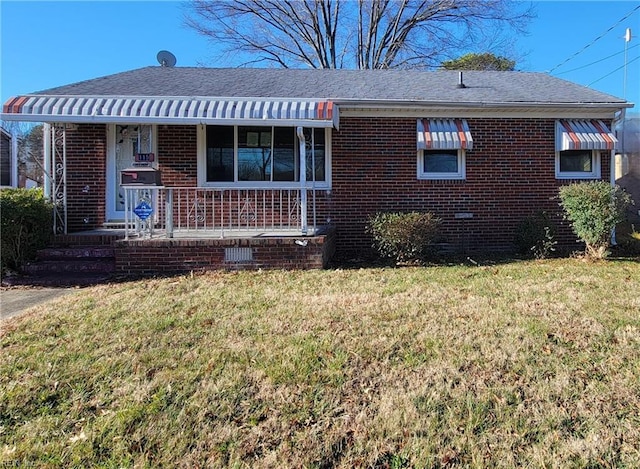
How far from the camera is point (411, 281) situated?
625cm

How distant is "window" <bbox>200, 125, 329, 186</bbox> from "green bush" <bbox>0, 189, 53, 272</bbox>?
2990 mm

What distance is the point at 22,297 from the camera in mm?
5816

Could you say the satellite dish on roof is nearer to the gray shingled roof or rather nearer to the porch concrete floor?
the gray shingled roof

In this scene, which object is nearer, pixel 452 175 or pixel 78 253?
pixel 78 253

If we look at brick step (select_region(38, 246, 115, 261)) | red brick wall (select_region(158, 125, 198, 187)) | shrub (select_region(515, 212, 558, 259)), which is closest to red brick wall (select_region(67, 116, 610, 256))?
red brick wall (select_region(158, 125, 198, 187))

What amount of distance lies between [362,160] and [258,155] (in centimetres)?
221

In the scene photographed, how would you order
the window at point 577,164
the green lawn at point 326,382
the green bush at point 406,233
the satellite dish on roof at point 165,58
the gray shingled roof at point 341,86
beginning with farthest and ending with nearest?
1. the satellite dish on roof at point 165,58
2. the window at point 577,164
3. the gray shingled roof at point 341,86
4. the green bush at point 406,233
5. the green lawn at point 326,382

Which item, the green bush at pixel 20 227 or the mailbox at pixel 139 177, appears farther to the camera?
the mailbox at pixel 139 177

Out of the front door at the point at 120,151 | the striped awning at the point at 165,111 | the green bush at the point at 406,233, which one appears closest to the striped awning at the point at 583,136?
the green bush at the point at 406,233

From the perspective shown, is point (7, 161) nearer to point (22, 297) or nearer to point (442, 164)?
point (22, 297)

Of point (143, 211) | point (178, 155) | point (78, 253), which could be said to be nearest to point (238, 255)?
point (143, 211)

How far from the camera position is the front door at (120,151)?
348 inches

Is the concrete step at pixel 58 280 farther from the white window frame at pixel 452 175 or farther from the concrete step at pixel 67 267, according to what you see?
the white window frame at pixel 452 175

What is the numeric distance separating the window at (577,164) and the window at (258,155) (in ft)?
16.9
